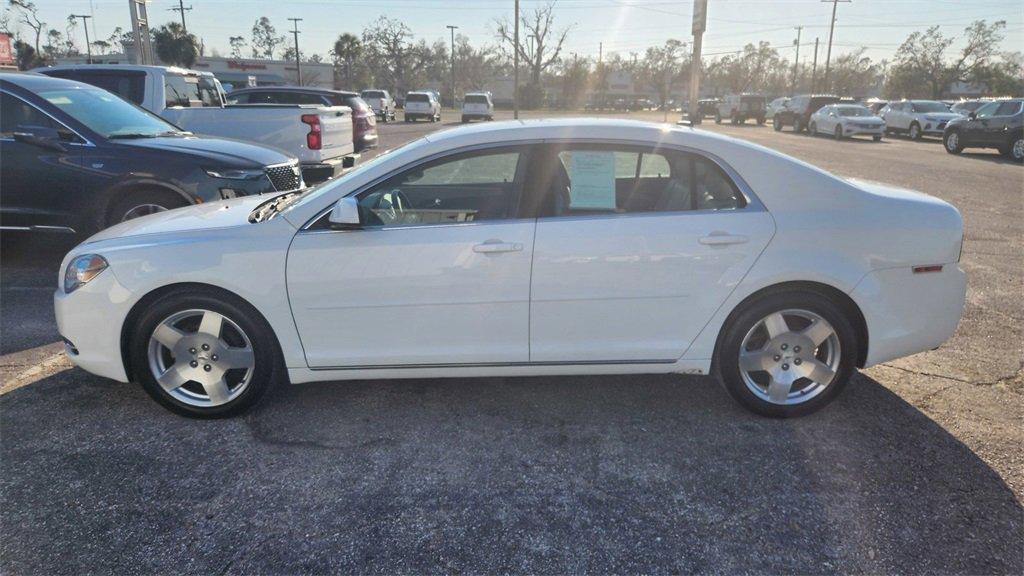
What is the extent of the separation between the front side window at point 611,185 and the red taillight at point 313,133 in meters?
6.04

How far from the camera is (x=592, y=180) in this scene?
3279mm

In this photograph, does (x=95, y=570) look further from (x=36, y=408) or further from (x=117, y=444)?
(x=36, y=408)

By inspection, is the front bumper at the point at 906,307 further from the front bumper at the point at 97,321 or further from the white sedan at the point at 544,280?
the front bumper at the point at 97,321

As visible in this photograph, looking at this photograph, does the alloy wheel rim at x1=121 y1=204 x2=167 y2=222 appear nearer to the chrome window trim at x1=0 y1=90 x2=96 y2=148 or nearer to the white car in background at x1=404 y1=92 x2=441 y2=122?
the chrome window trim at x1=0 y1=90 x2=96 y2=148

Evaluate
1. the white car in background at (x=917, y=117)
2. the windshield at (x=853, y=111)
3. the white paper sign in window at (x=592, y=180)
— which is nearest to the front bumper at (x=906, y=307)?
the white paper sign in window at (x=592, y=180)

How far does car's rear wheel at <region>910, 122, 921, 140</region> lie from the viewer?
27.3 meters

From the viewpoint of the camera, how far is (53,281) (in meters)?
5.88

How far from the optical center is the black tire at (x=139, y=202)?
587cm

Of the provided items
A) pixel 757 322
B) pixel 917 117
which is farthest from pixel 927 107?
pixel 757 322

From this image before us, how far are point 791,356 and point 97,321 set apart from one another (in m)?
3.62

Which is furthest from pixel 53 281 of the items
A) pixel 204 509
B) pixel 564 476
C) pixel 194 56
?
pixel 194 56

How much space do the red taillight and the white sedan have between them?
538 centimetres

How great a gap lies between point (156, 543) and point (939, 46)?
8299 cm

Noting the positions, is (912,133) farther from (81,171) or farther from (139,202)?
(81,171)
